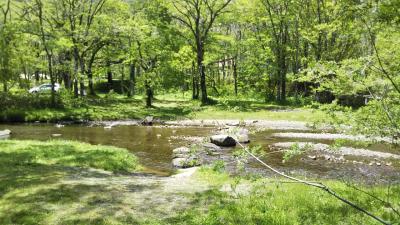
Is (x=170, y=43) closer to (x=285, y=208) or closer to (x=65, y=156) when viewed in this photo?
(x=65, y=156)

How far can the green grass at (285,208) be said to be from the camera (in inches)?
381

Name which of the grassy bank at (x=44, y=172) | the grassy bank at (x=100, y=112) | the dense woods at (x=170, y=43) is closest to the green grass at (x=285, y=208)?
the grassy bank at (x=44, y=172)

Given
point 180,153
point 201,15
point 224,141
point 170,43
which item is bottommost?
point 180,153

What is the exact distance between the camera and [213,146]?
25984 millimetres

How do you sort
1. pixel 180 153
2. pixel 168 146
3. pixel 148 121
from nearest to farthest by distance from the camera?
1. pixel 180 153
2. pixel 168 146
3. pixel 148 121

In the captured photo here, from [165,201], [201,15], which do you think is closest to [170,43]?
[201,15]

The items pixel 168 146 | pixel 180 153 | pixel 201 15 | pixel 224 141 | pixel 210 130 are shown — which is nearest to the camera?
pixel 180 153

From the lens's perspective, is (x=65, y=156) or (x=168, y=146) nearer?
(x=65, y=156)

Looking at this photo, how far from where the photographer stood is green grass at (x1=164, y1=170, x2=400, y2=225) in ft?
31.8

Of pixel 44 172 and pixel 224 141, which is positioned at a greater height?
pixel 44 172

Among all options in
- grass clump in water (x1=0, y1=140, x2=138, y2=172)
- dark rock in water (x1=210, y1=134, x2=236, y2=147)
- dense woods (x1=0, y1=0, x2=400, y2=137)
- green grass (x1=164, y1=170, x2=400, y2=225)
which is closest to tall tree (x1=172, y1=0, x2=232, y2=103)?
dense woods (x1=0, y1=0, x2=400, y2=137)

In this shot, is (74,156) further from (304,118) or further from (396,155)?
(304,118)

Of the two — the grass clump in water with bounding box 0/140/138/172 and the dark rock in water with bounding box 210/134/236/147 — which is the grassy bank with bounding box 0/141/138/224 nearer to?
the grass clump in water with bounding box 0/140/138/172

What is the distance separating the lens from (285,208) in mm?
10539
